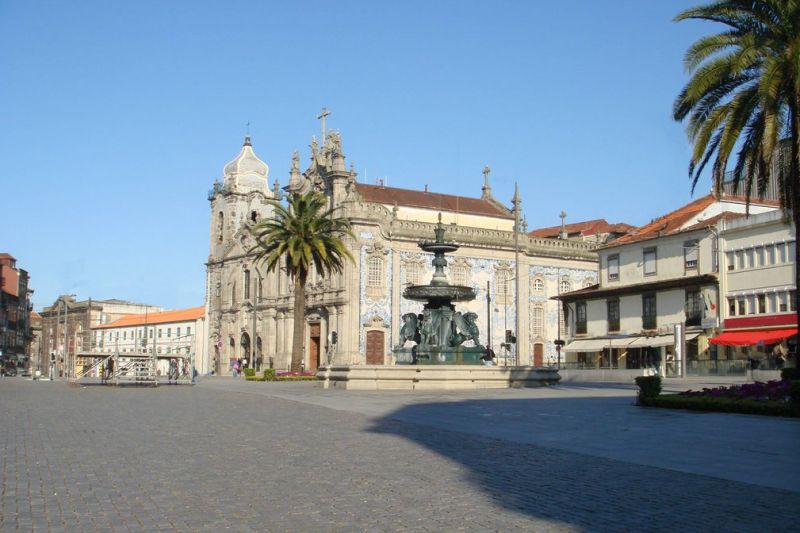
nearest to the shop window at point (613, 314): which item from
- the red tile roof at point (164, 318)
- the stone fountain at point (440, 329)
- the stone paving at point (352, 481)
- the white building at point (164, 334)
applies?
the stone fountain at point (440, 329)

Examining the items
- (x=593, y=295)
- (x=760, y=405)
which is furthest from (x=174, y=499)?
(x=593, y=295)

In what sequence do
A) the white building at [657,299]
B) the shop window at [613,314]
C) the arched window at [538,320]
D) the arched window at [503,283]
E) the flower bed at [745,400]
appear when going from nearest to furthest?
the flower bed at [745,400] < the white building at [657,299] < the shop window at [613,314] < the arched window at [503,283] < the arched window at [538,320]

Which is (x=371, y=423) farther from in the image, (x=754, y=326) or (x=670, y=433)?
(x=754, y=326)

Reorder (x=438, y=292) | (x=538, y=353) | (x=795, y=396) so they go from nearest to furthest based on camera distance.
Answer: (x=795, y=396), (x=438, y=292), (x=538, y=353)

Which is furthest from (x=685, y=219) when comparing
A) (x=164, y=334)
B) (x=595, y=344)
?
(x=164, y=334)

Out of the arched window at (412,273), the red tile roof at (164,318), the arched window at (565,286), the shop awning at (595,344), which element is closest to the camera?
the shop awning at (595,344)

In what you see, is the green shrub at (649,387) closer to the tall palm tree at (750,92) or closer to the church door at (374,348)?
the tall palm tree at (750,92)

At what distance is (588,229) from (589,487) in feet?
267

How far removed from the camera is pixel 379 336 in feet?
207

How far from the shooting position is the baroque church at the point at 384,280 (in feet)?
206

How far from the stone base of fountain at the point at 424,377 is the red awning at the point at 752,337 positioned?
59.7 ft

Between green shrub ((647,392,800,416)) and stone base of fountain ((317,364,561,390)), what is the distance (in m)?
11.3

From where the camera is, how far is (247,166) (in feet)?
289

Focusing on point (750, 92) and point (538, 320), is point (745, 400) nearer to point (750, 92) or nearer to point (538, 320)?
point (750, 92)
